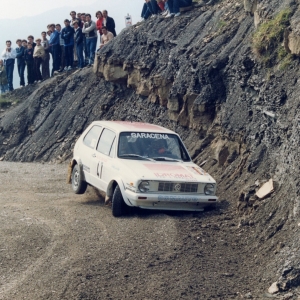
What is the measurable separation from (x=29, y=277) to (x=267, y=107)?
244 inches

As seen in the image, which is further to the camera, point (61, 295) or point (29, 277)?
point (29, 277)

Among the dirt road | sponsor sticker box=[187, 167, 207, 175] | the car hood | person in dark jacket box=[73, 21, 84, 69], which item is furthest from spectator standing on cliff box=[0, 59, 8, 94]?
sponsor sticker box=[187, 167, 207, 175]

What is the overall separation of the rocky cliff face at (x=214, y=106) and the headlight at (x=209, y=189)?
481 millimetres

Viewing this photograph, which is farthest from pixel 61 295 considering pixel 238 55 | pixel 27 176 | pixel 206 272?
pixel 27 176

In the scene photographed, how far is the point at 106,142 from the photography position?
1331cm

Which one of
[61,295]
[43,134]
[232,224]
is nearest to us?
[61,295]

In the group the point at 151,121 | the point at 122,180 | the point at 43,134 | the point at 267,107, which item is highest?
the point at 267,107

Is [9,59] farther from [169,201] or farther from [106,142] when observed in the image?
[169,201]

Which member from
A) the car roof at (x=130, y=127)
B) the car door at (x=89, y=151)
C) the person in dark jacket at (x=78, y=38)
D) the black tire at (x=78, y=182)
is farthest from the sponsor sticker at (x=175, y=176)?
the person in dark jacket at (x=78, y=38)

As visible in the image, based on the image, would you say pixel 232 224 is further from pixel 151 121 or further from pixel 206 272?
pixel 151 121

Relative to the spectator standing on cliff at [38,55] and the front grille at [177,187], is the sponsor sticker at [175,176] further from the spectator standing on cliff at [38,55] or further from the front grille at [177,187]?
the spectator standing on cliff at [38,55]

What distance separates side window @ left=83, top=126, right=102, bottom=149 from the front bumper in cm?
239

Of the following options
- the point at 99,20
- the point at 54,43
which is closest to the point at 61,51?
the point at 54,43

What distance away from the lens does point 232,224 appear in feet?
36.4
